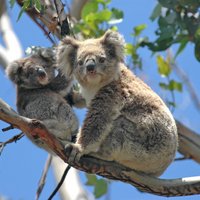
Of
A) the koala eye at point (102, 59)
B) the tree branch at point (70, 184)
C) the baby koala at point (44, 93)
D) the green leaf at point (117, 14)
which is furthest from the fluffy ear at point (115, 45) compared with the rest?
the tree branch at point (70, 184)

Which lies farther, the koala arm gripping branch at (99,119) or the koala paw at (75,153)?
the koala arm gripping branch at (99,119)

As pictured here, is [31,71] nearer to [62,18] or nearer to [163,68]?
[62,18]

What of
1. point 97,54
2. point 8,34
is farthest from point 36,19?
point 8,34

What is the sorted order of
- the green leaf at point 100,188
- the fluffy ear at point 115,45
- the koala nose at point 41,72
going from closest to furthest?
the fluffy ear at point 115,45 < the koala nose at point 41,72 < the green leaf at point 100,188

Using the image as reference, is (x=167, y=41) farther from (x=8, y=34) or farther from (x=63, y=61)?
(x=8, y=34)

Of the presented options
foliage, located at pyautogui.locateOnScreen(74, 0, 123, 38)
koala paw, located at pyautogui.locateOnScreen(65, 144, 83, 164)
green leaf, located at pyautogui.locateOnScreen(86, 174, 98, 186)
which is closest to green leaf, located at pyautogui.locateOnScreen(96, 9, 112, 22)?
foliage, located at pyautogui.locateOnScreen(74, 0, 123, 38)

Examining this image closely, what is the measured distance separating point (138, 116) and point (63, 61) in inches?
30.2

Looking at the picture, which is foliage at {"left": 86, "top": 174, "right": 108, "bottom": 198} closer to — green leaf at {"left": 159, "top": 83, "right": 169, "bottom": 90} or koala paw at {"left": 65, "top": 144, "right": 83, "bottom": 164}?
green leaf at {"left": 159, "top": 83, "right": 169, "bottom": 90}

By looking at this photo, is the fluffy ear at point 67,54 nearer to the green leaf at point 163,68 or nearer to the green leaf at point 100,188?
the green leaf at point 100,188

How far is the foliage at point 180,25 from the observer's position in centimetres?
474

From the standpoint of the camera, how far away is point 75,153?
3865 millimetres

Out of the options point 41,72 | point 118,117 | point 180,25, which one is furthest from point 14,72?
point 180,25

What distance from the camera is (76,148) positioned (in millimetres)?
3898

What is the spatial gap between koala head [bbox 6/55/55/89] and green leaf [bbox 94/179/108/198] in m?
0.99
